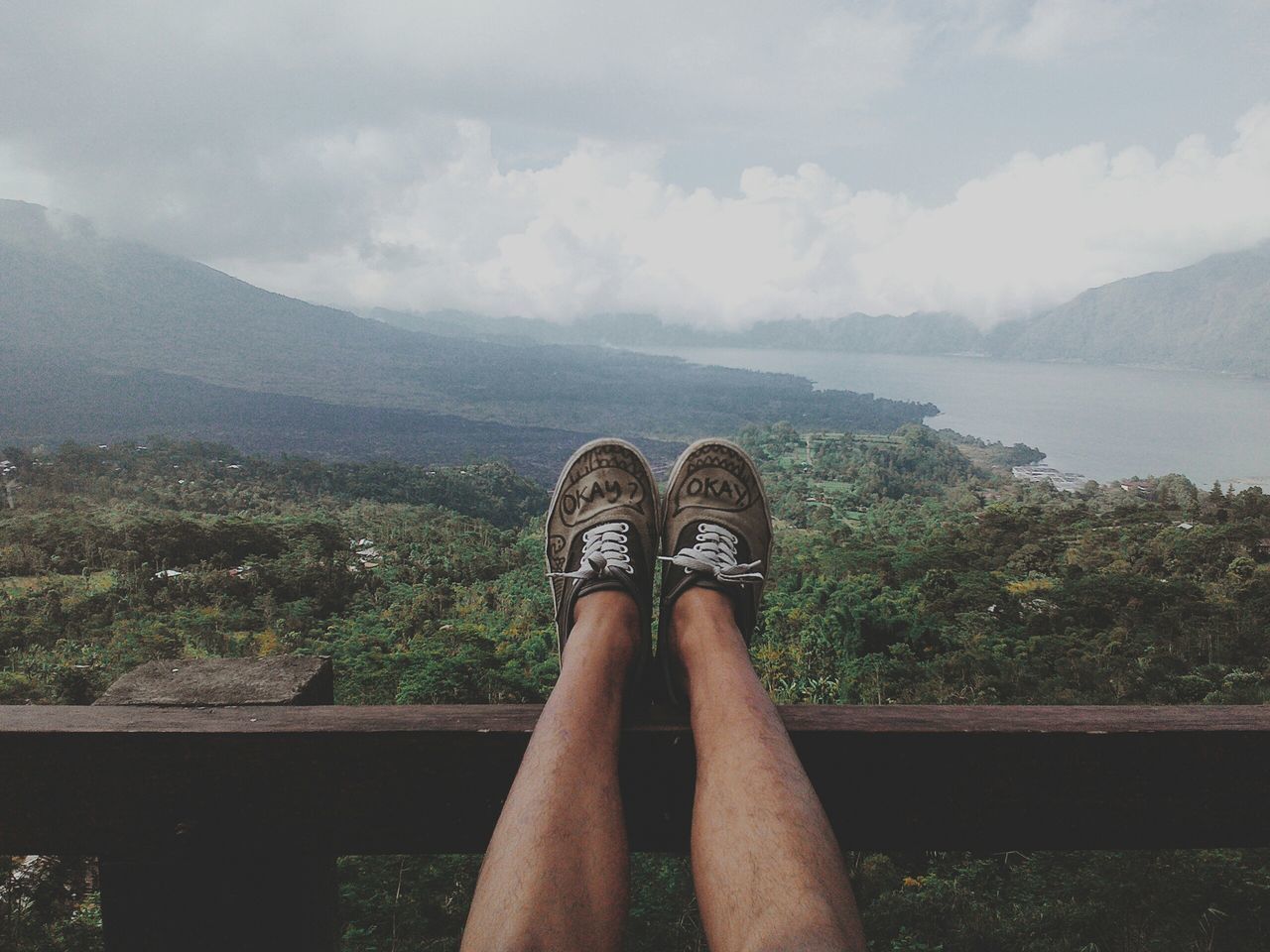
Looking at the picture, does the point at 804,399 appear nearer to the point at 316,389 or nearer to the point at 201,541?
the point at 316,389

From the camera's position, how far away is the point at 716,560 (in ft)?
5.26

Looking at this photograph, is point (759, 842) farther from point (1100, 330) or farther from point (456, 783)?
point (1100, 330)

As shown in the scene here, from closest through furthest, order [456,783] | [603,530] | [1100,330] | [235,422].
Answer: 1. [456,783]
2. [603,530]
3. [235,422]
4. [1100,330]

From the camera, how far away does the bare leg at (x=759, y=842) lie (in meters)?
0.73

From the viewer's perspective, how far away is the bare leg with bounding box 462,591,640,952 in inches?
29.2

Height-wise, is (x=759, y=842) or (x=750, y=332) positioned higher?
(x=750, y=332)

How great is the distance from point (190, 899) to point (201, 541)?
226cm

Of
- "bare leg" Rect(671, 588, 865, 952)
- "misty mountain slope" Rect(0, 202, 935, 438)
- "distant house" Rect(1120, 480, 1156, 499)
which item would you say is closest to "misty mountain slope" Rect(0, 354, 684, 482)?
"misty mountain slope" Rect(0, 202, 935, 438)

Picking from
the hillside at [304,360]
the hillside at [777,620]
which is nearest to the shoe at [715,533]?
the hillside at [777,620]

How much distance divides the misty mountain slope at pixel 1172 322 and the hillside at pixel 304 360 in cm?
144

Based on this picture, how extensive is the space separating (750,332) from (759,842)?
754cm

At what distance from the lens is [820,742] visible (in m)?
0.96

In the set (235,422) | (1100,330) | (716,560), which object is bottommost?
(716,560)

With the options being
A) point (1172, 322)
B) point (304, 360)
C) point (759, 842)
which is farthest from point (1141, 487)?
point (304, 360)
